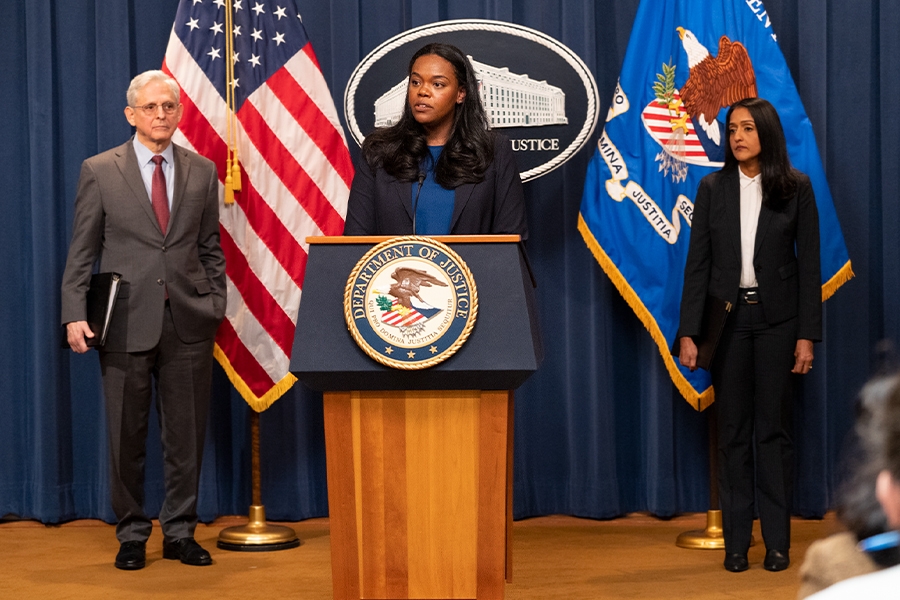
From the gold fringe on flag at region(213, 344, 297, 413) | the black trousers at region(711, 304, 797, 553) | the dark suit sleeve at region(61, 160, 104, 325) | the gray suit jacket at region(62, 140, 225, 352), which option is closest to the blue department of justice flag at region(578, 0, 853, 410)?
the black trousers at region(711, 304, 797, 553)

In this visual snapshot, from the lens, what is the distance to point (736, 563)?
3.79 meters

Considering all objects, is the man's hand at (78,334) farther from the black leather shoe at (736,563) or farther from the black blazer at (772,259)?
the black leather shoe at (736,563)

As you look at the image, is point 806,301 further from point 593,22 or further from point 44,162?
point 44,162

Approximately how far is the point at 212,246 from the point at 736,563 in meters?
2.29

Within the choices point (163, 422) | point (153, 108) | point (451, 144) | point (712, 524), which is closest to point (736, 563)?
point (712, 524)

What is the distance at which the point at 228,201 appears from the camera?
411 centimetres

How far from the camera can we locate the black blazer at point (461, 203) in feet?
9.37

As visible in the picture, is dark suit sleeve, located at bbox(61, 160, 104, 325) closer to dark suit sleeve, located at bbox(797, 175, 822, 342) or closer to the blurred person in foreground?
dark suit sleeve, located at bbox(797, 175, 822, 342)

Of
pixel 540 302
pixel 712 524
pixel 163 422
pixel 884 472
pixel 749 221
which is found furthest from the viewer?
pixel 540 302

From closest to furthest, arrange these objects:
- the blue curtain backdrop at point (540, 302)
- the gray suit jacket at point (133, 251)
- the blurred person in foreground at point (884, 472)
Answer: the blurred person in foreground at point (884, 472) → the gray suit jacket at point (133, 251) → the blue curtain backdrop at point (540, 302)

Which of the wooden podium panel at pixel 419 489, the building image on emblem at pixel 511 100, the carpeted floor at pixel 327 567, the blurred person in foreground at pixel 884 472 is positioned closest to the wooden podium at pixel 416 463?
the wooden podium panel at pixel 419 489

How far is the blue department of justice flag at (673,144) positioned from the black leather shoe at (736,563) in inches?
27.2

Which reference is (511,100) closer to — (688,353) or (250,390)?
(688,353)

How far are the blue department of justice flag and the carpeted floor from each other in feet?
2.22
